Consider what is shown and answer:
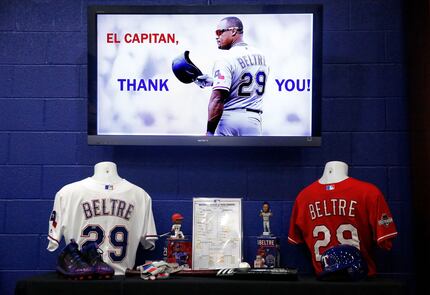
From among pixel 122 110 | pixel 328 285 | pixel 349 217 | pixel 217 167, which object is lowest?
pixel 328 285

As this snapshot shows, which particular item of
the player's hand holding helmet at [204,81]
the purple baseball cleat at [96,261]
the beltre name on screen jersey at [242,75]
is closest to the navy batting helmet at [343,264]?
the beltre name on screen jersey at [242,75]

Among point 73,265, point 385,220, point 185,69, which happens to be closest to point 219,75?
point 185,69

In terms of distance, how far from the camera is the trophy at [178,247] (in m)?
3.46

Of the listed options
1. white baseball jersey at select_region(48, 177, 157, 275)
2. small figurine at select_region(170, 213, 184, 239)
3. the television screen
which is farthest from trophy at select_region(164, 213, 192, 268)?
the television screen

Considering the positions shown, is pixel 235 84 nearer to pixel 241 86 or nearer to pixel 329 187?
pixel 241 86

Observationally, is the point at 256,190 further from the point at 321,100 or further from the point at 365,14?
the point at 365,14

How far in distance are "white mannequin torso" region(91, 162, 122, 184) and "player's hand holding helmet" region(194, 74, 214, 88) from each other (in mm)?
691

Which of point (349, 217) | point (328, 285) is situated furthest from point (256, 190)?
point (328, 285)

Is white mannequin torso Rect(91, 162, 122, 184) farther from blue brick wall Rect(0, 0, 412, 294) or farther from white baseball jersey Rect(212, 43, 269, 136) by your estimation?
white baseball jersey Rect(212, 43, 269, 136)

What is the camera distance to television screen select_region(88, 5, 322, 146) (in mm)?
3590

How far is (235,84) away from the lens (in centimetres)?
362

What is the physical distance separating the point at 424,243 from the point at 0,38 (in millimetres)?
2806

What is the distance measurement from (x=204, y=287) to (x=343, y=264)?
70 cm

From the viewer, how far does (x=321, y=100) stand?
11.9ft
